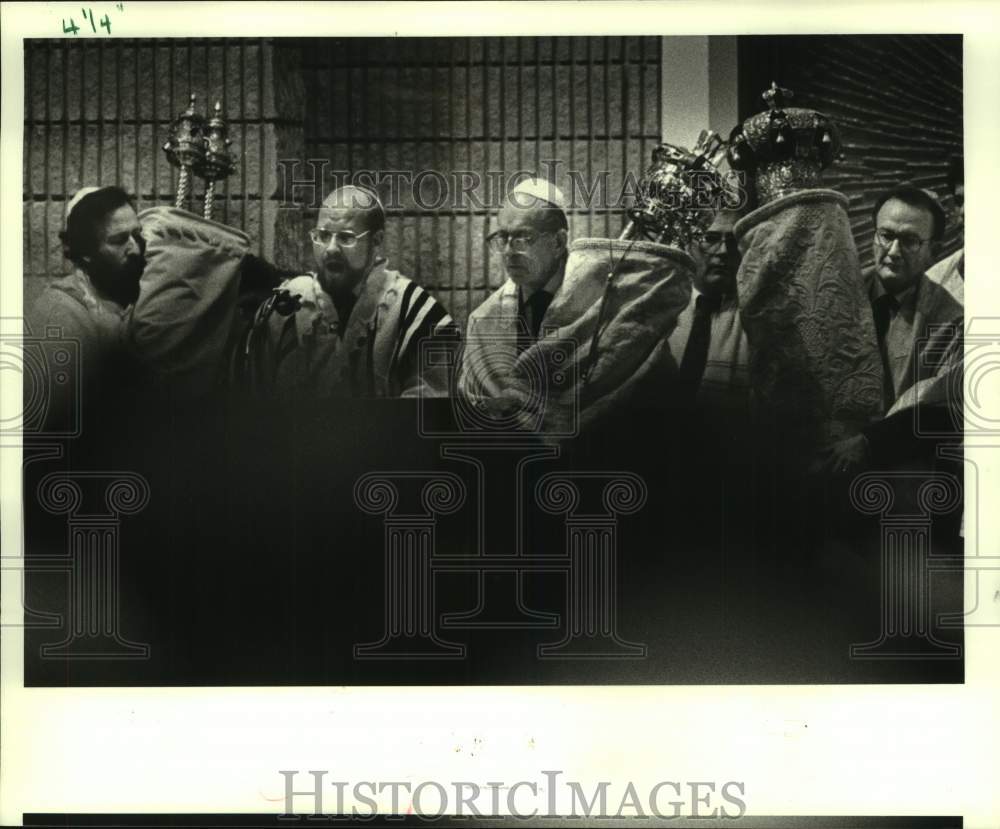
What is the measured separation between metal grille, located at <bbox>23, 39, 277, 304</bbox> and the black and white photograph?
1 cm

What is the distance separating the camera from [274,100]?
215 inches

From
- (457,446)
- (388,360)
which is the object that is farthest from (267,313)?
(457,446)

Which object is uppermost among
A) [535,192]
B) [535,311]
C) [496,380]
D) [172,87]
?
[172,87]

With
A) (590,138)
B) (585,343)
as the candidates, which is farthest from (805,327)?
(590,138)

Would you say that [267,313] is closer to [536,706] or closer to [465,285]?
Answer: [465,285]

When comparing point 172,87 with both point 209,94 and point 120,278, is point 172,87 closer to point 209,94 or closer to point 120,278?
point 209,94

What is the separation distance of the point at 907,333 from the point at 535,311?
1276 millimetres

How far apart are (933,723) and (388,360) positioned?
7.34ft

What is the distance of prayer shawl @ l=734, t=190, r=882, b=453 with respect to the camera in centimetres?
546

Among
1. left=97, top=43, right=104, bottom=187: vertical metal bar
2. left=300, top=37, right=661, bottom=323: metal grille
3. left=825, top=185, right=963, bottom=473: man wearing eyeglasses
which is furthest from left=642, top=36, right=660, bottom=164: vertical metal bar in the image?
left=97, top=43, right=104, bottom=187: vertical metal bar

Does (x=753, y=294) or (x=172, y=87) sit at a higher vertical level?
(x=172, y=87)

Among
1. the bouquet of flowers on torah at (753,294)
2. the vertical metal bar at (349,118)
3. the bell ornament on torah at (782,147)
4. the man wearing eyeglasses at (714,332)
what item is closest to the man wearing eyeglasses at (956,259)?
the bouquet of flowers on torah at (753,294)

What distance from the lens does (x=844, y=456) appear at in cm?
547

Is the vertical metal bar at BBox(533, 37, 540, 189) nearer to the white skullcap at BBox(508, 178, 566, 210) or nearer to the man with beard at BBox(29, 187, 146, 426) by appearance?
the white skullcap at BBox(508, 178, 566, 210)
